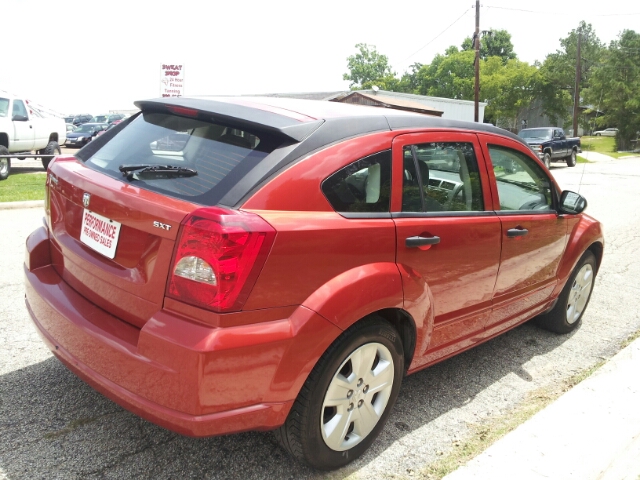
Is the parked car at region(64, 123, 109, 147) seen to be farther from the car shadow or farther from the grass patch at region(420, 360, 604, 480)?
the grass patch at region(420, 360, 604, 480)

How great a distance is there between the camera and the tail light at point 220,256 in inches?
85.7

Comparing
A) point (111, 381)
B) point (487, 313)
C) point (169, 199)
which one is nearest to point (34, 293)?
point (111, 381)

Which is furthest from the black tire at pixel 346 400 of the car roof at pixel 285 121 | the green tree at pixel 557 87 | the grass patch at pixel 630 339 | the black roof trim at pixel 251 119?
the green tree at pixel 557 87

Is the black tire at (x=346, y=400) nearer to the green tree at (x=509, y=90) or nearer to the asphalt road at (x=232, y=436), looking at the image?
the asphalt road at (x=232, y=436)

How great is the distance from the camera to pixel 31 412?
3020 mm

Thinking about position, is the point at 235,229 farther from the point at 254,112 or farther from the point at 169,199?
the point at 254,112

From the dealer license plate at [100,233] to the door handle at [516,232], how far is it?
7.60 feet

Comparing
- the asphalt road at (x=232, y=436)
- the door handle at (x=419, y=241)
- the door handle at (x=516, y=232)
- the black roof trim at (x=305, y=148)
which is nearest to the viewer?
the black roof trim at (x=305, y=148)

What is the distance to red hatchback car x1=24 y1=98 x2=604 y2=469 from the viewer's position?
Answer: 2.21 meters

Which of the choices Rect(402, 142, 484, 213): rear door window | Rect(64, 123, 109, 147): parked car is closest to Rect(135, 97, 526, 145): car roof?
Rect(402, 142, 484, 213): rear door window

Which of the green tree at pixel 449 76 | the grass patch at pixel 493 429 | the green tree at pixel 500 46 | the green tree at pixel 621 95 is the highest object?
the green tree at pixel 500 46

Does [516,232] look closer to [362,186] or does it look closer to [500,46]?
[362,186]

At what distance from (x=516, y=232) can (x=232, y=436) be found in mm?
2103

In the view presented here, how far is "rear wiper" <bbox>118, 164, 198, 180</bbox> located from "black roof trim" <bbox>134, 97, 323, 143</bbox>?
315 millimetres
